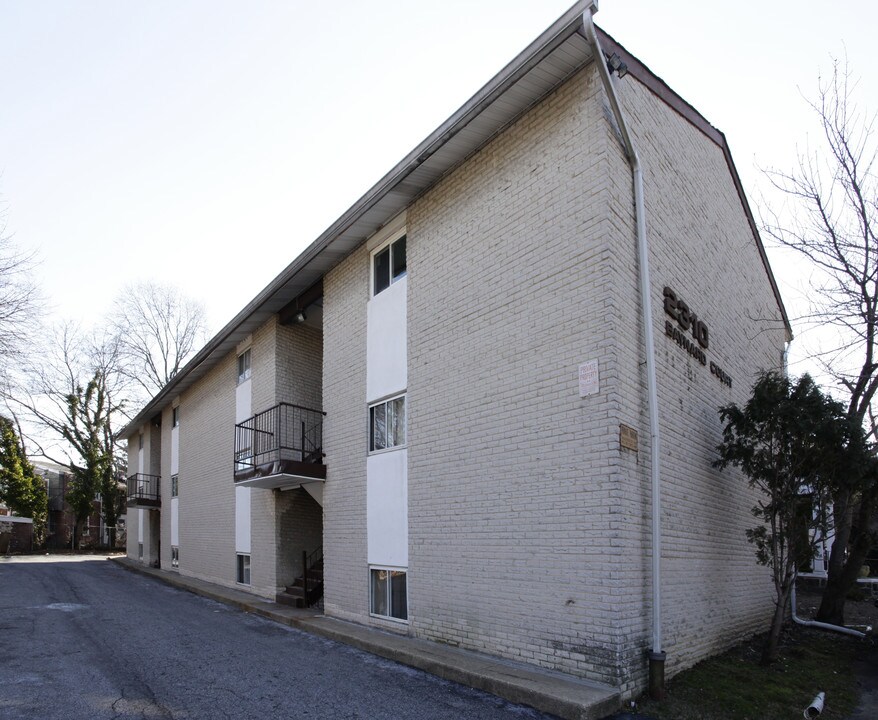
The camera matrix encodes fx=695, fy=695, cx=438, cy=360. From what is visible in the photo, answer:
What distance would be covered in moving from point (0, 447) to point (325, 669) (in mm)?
34918

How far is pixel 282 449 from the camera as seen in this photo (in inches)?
567

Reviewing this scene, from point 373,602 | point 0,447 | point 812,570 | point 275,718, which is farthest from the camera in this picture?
point 0,447

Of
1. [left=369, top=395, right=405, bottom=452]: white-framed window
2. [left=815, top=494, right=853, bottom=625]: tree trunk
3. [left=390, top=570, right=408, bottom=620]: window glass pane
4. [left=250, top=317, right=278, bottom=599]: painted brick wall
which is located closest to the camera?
[left=390, top=570, right=408, bottom=620]: window glass pane

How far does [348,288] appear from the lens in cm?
1279

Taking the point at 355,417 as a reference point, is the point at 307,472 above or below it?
below

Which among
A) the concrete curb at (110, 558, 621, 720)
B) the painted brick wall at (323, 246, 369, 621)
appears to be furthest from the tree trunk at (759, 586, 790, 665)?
the painted brick wall at (323, 246, 369, 621)

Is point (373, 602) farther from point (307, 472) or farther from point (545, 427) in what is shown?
point (545, 427)

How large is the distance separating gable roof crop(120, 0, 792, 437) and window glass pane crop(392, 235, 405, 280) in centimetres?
45

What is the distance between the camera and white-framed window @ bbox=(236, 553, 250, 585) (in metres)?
16.8

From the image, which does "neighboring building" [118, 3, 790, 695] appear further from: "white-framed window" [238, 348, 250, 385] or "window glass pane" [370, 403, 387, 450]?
"white-framed window" [238, 348, 250, 385]

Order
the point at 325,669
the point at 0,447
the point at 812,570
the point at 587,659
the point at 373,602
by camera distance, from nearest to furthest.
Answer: the point at 587,659, the point at 325,669, the point at 373,602, the point at 812,570, the point at 0,447

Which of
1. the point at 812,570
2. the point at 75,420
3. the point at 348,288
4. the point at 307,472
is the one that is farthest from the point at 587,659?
the point at 75,420

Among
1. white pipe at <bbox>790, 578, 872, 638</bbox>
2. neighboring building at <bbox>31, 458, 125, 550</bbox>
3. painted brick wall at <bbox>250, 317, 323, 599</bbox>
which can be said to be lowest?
neighboring building at <bbox>31, 458, 125, 550</bbox>

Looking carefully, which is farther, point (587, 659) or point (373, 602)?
point (373, 602)
